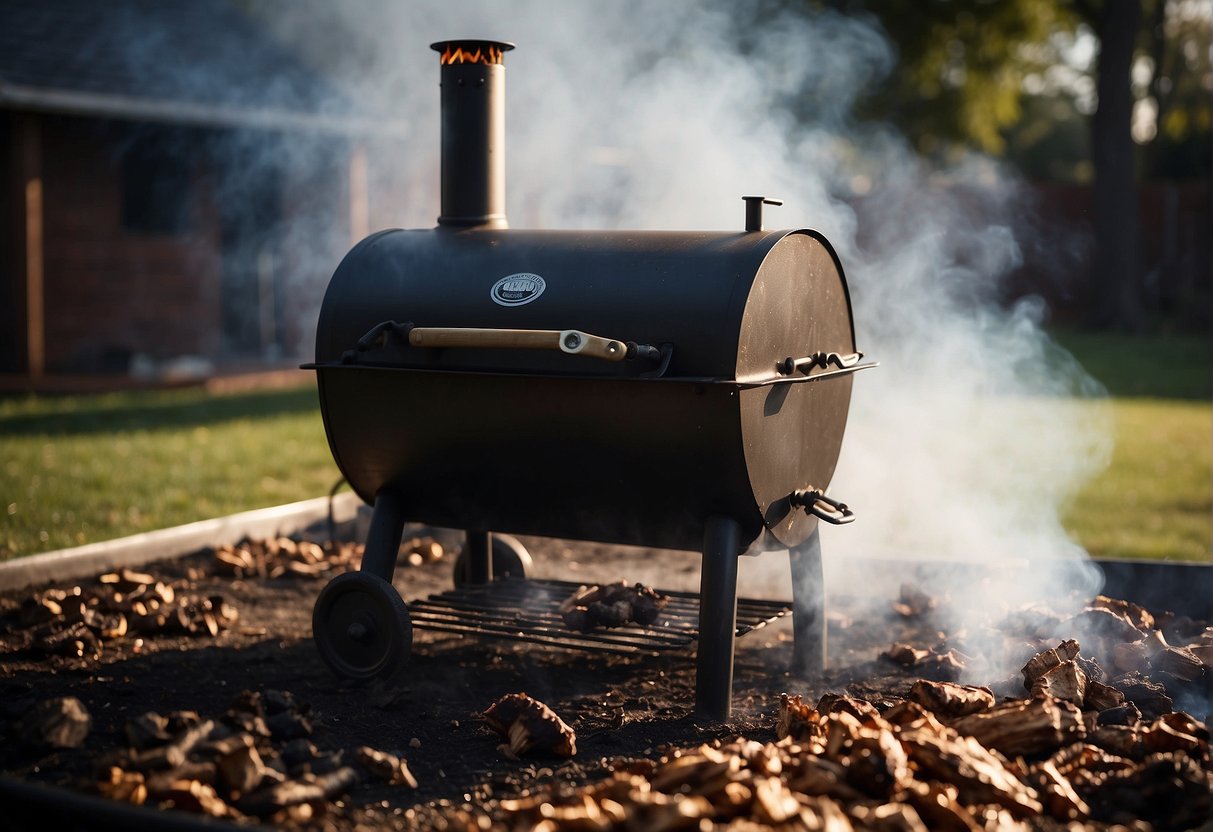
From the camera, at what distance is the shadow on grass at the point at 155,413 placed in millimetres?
8875

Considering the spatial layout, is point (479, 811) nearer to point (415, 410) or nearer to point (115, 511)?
point (415, 410)

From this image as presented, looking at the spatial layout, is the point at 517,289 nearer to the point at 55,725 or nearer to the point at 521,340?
the point at 521,340

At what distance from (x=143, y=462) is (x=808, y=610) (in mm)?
5004

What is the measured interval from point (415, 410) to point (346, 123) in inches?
375

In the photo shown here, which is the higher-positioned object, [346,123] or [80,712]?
[346,123]

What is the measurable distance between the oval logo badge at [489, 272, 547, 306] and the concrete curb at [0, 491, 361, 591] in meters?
2.38

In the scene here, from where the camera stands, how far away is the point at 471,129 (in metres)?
4.03

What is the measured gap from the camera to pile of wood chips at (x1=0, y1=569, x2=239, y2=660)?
4020 mm

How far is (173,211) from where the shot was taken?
1279cm

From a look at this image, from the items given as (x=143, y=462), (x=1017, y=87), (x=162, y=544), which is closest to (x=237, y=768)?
(x=162, y=544)

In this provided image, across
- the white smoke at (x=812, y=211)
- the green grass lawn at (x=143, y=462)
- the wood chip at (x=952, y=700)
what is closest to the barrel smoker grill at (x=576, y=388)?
the wood chip at (x=952, y=700)

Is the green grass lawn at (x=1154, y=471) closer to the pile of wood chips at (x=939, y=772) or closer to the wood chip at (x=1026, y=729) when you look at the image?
the pile of wood chips at (x=939, y=772)

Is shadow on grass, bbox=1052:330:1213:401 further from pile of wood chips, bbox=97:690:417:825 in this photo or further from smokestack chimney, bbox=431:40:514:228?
pile of wood chips, bbox=97:690:417:825

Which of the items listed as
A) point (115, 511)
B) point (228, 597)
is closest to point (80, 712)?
point (228, 597)
